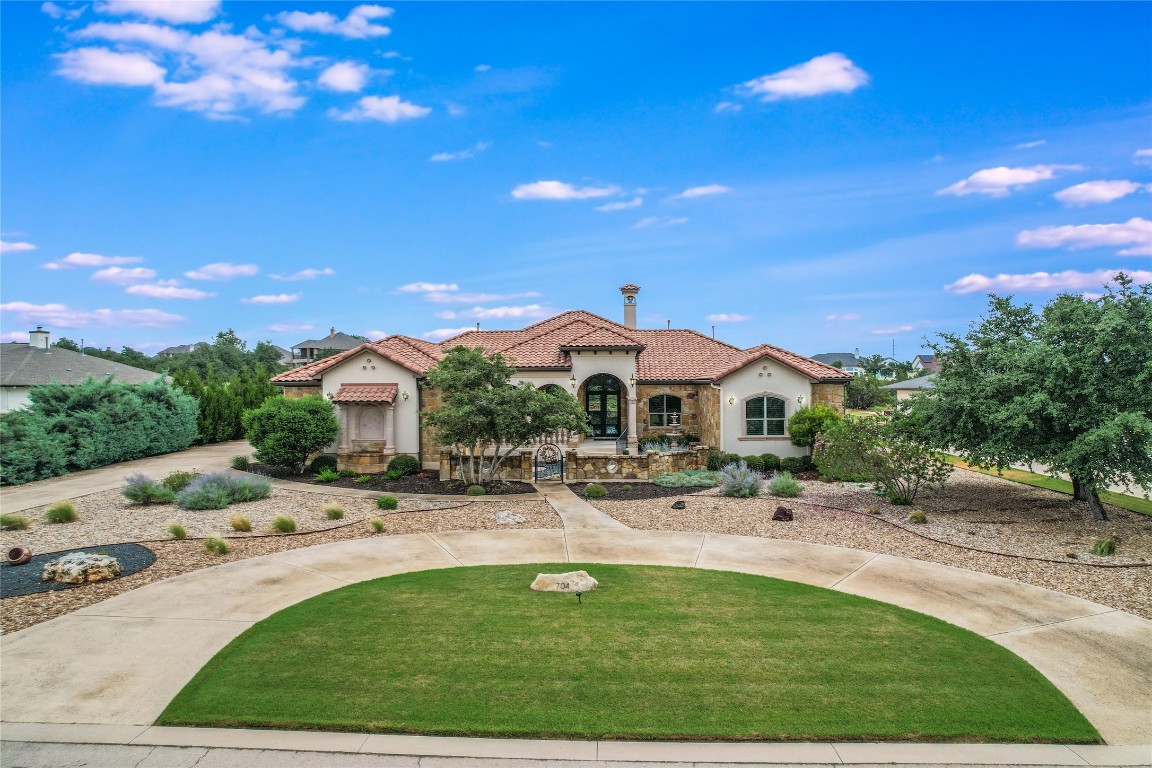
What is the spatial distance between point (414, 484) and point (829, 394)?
569 inches

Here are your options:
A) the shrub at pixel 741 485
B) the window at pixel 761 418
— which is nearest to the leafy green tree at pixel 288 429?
the shrub at pixel 741 485

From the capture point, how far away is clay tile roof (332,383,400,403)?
64.8ft

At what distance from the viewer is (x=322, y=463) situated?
20.4 m

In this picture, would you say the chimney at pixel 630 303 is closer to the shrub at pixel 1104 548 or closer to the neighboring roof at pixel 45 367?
the shrub at pixel 1104 548

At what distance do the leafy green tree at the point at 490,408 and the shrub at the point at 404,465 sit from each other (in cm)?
268

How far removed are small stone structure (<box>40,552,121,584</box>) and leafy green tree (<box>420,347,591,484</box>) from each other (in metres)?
8.06

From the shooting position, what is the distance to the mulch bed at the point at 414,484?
56.5 feet

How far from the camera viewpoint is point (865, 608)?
8469 mm

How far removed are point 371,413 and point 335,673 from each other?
587 inches

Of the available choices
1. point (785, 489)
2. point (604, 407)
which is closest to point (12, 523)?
point (785, 489)

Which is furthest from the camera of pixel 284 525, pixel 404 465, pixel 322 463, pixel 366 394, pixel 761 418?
pixel 761 418

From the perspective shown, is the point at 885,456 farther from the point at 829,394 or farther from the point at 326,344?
the point at 326,344

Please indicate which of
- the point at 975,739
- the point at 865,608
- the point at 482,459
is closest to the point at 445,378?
the point at 482,459

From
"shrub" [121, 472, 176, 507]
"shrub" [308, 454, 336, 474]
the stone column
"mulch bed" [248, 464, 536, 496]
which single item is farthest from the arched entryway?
"shrub" [121, 472, 176, 507]
